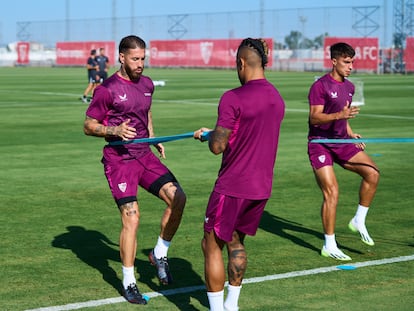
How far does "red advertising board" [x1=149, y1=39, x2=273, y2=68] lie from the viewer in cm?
7375

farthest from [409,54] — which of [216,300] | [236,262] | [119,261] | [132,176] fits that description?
[216,300]

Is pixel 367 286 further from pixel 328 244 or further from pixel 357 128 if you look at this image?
pixel 357 128

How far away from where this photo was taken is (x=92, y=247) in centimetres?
918

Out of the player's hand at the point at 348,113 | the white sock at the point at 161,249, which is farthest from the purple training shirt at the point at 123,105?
the player's hand at the point at 348,113

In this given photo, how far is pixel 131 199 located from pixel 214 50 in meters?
68.3

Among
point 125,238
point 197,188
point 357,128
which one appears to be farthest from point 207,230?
point 357,128

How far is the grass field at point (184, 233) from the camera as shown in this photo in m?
7.39

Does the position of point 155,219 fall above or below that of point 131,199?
below

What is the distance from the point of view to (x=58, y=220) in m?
10.5

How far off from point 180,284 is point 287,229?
2.73 m

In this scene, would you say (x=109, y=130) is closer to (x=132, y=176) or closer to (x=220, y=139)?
(x=132, y=176)

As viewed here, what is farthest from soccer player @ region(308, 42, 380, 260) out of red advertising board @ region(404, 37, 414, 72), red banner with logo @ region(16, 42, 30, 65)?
red banner with logo @ region(16, 42, 30, 65)

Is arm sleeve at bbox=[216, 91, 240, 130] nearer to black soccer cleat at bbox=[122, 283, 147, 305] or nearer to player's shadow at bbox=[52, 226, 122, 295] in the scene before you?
black soccer cleat at bbox=[122, 283, 147, 305]

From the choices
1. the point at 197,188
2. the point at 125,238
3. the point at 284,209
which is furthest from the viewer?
the point at 197,188
